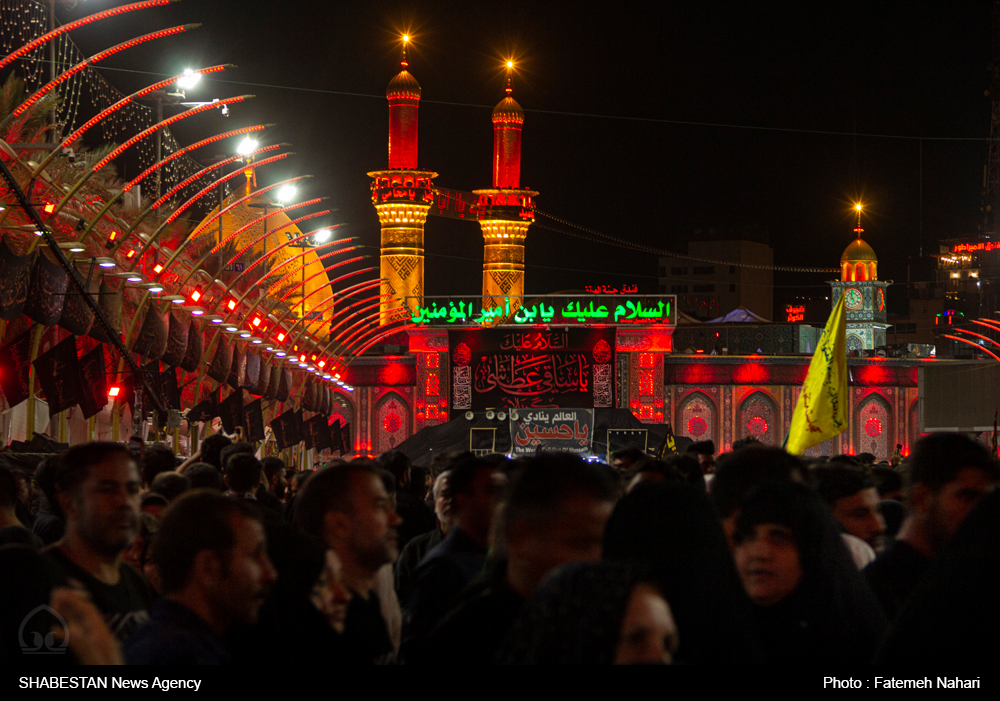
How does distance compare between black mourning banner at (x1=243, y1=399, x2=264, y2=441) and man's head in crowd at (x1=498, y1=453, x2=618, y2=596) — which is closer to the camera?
man's head in crowd at (x1=498, y1=453, x2=618, y2=596)

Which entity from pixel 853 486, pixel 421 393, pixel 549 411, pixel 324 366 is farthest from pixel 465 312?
pixel 853 486

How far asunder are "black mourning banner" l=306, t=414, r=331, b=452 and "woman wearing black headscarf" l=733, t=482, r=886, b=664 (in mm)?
29830

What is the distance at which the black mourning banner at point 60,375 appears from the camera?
51.4ft

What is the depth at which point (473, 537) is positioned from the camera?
17.1ft

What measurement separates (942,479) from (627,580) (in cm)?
239

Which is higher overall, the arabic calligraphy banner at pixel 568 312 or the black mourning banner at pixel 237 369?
the arabic calligraphy banner at pixel 568 312

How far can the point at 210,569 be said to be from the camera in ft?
11.0

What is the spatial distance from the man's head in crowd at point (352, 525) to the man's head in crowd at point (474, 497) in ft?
3.84

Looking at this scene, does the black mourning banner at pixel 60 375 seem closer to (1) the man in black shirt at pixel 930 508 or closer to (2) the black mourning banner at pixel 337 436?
(1) the man in black shirt at pixel 930 508

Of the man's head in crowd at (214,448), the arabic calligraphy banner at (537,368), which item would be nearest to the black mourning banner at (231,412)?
the man's head in crowd at (214,448)

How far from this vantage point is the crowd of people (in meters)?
2.73

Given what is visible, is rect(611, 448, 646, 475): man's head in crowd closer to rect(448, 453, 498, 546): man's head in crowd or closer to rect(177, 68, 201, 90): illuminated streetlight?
rect(448, 453, 498, 546): man's head in crowd

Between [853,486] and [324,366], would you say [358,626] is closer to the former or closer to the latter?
[853,486]

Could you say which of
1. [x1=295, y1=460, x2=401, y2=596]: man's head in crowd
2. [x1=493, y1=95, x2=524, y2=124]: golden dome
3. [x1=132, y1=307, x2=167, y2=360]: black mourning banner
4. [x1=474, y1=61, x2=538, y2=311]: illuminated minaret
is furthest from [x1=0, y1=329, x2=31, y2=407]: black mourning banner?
[x1=493, y1=95, x2=524, y2=124]: golden dome
